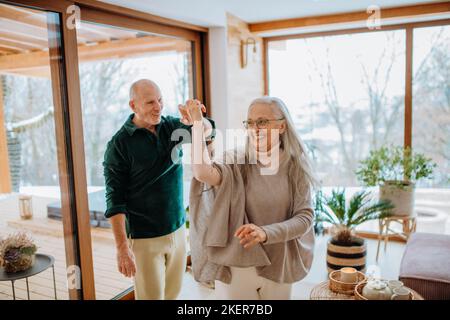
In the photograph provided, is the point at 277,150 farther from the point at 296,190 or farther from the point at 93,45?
the point at 93,45

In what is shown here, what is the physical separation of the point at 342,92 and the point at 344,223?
3.81ft

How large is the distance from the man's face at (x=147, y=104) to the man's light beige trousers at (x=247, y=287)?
68 centimetres

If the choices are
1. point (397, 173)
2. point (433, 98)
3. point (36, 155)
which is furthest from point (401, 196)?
point (36, 155)

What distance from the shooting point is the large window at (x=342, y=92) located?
3.16 metres

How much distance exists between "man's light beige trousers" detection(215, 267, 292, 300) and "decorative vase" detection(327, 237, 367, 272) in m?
1.49

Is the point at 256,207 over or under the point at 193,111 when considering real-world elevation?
under

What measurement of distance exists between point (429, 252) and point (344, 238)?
1.94 feet

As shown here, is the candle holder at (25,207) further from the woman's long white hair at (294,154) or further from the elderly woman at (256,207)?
the woman's long white hair at (294,154)

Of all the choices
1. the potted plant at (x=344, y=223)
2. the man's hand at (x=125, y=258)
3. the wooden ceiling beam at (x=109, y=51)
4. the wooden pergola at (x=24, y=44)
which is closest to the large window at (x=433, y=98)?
the potted plant at (x=344, y=223)

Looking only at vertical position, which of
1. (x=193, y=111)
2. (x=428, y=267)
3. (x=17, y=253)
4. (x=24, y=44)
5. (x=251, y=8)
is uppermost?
A: (x=251, y=8)

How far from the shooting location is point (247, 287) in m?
1.28

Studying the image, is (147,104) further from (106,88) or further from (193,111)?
(106,88)

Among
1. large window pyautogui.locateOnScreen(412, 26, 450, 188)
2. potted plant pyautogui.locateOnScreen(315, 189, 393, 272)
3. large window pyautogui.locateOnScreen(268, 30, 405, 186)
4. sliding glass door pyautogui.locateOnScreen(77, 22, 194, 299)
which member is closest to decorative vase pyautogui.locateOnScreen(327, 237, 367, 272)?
potted plant pyautogui.locateOnScreen(315, 189, 393, 272)

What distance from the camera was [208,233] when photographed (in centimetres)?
125
